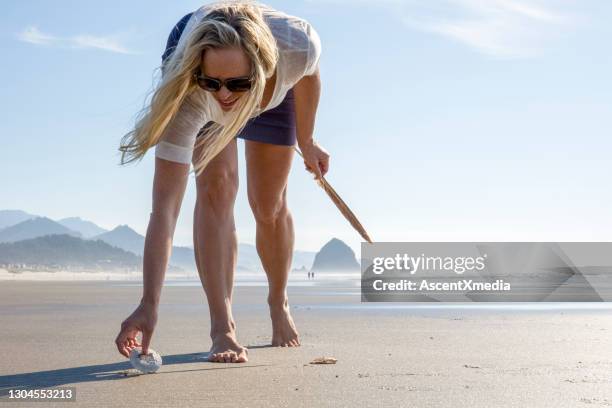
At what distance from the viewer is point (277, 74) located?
11.1 ft

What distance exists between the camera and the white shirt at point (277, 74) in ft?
10.0

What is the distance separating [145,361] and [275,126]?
1.61 meters

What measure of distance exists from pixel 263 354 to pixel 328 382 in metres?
1.00

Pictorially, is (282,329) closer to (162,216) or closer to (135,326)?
(162,216)

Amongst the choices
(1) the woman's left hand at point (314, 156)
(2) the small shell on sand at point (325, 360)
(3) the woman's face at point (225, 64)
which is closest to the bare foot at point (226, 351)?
(2) the small shell on sand at point (325, 360)

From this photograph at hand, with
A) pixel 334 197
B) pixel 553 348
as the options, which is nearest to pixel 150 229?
pixel 334 197

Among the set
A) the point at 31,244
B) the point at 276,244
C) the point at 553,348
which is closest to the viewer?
the point at 553,348

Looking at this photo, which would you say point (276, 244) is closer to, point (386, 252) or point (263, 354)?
point (263, 354)

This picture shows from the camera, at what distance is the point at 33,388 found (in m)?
2.82

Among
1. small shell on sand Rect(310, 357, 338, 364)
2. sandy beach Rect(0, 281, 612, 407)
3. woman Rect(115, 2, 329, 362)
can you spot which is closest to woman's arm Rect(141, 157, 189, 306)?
woman Rect(115, 2, 329, 362)

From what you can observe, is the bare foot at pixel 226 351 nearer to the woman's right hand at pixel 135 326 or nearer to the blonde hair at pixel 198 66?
the woman's right hand at pixel 135 326

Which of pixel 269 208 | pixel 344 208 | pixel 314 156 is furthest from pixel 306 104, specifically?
pixel 269 208

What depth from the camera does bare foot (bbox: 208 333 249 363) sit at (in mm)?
3646

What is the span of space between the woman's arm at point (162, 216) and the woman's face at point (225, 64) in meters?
0.33
